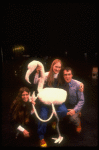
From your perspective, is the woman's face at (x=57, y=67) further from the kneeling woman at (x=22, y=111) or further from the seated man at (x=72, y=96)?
the kneeling woman at (x=22, y=111)

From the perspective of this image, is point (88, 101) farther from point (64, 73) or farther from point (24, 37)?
point (24, 37)

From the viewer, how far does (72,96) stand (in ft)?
6.40

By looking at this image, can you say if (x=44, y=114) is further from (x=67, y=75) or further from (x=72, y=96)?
(x=67, y=75)

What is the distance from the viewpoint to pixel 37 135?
2.03 m

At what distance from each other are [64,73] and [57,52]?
65 cm

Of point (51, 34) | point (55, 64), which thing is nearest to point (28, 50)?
point (51, 34)

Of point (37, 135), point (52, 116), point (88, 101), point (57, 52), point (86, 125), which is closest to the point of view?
point (52, 116)

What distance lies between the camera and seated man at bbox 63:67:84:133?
74.7 inches

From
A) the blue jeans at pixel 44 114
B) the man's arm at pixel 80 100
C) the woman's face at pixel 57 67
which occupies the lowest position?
A: the blue jeans at pixel 44 114

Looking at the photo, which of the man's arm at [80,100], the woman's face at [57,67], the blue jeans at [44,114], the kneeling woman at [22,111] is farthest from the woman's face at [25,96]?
the man's arm at [80,100]

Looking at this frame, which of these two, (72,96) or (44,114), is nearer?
(44,114)

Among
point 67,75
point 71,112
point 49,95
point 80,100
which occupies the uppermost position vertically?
point 67,75

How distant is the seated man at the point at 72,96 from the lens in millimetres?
1896

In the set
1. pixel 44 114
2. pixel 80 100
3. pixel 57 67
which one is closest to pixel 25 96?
pixel 44 114
